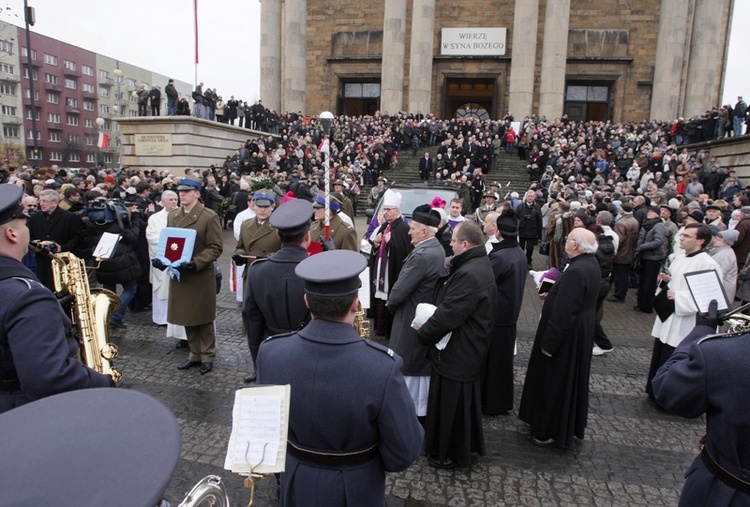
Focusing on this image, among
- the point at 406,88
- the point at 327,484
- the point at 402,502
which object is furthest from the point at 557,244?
the point at 406,88

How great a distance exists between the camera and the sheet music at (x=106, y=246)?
695cm

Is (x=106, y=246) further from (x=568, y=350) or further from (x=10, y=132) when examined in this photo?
(x=10, y=132)

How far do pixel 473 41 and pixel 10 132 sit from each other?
185 feet

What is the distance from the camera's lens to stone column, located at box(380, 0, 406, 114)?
3366 centimetres

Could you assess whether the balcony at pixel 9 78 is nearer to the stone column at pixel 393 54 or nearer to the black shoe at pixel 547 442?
the stone column at pixel 393 54

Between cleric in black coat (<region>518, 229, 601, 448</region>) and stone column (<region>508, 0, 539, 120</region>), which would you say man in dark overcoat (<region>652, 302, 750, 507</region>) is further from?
stone column (<region>508, 0, 539, 120</region>)

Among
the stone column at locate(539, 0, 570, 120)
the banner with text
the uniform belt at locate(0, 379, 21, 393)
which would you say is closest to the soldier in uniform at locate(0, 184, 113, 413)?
the uniform belt at locate(0, 379, 21, 393)

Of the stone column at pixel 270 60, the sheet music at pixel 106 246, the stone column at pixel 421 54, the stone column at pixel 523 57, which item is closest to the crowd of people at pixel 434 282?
the sheet music at pixel 106 246

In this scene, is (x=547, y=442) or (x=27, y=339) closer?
(x=27, y=339)

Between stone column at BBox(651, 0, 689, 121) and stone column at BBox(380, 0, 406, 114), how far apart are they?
1673cm

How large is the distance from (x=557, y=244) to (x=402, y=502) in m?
8.00

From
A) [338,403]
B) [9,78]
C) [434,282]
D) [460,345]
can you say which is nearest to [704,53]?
[434,282]

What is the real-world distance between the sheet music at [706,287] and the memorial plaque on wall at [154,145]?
2163cm

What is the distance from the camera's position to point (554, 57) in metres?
32.3
